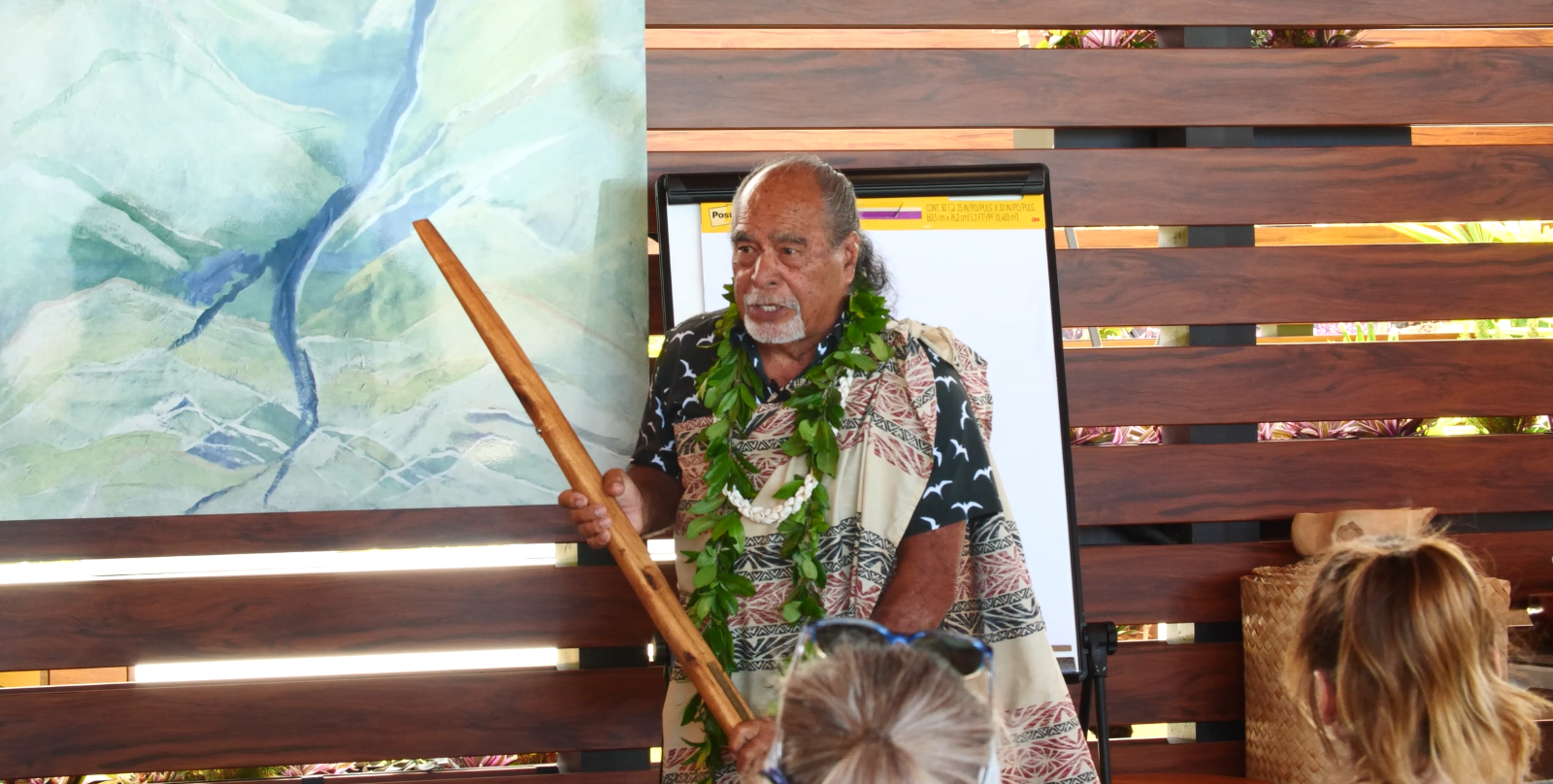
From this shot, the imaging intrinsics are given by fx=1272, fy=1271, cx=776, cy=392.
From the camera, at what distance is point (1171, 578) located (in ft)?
10.2

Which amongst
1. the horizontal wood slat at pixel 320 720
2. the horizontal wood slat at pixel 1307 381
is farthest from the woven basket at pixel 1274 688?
the horizontal wood slat at pixel 320 720

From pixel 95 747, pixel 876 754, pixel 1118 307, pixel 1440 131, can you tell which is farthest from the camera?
pixel 1440 131

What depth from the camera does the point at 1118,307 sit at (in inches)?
121

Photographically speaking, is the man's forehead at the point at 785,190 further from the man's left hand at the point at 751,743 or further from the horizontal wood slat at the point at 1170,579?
the horizontal wood slat at the point at 1170,579

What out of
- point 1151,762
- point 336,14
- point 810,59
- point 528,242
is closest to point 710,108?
point 810,59

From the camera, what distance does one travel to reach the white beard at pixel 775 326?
6.88 feet

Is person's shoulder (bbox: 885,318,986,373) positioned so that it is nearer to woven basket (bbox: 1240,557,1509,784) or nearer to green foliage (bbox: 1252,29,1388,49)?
woven basket (bbox: 1240,557,1509,784)

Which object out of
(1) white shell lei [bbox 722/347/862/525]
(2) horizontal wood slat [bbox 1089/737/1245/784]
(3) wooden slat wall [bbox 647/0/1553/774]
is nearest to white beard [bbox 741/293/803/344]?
(1) white shell lei [bbox 722/347/862/525]

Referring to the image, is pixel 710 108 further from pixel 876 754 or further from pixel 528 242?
pixel 876 754

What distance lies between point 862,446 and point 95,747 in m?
1.99

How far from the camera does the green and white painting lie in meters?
2.83

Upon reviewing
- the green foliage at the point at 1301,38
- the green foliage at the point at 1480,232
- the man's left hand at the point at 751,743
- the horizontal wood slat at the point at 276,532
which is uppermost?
the green foliage at the point at 1301,38

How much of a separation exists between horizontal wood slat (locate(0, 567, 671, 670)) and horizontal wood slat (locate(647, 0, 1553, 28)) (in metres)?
1.35

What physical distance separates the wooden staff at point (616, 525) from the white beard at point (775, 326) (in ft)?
1.19
